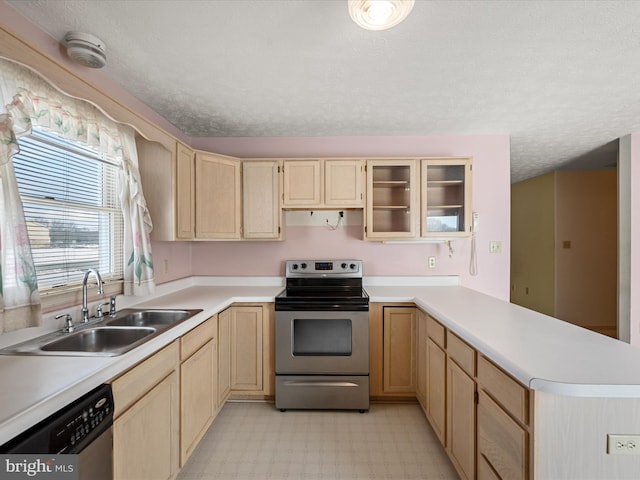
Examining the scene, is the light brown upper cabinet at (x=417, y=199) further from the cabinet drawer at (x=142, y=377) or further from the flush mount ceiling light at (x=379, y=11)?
the cabinet drawer at (x=142, y=377)

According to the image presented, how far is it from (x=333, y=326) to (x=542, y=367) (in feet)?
4.83

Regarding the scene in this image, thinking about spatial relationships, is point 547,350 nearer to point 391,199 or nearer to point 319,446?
point 319,446

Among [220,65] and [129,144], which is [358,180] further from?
[129,144]

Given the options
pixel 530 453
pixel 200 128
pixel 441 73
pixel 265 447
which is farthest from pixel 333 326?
pixel 200 128

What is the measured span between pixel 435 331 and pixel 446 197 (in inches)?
50.8

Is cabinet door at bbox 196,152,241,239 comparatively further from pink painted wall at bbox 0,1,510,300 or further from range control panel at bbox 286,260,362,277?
range control panel at bbox 286,260,362,277

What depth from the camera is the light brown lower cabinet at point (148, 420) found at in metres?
1.11

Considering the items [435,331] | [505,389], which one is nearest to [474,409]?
[505,389]

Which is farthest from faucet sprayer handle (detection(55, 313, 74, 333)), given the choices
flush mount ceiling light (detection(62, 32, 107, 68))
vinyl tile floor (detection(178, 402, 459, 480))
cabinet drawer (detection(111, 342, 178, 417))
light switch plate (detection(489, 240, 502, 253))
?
light switch plate (detection(489, 240, 502, 253))

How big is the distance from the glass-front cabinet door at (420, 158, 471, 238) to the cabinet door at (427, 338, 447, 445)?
1058 mm

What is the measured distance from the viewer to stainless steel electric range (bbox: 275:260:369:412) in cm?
226

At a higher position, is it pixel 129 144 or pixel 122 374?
pixel 129 144

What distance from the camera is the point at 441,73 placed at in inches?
71.2

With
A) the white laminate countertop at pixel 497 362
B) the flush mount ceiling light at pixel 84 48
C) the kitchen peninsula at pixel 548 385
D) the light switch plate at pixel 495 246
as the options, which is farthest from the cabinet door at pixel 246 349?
the light switch plate at pixel 495 246
